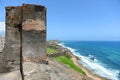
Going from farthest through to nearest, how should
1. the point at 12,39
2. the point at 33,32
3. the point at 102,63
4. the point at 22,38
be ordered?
the point at 102,63
the point at 12,39
the point at 22,38
the point at 33,32

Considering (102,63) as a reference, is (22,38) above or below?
above

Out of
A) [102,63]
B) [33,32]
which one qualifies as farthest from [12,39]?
[102,63]

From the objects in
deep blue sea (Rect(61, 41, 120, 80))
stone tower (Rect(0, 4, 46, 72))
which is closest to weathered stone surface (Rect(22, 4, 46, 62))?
stone tower (Rect(0, 4, 46, 72))

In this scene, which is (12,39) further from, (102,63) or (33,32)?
(102,63)

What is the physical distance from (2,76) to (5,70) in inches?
20.1

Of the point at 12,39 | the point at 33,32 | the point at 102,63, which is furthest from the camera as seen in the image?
the point at 102,63

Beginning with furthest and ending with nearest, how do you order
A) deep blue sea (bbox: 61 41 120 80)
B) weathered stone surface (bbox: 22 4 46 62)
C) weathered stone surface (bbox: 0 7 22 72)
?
deep blue sea (bbox: 61 41 120 80), weathered stone surface (bbox: 0 7 22 72), weathered stone surface (bbox: 22 4 46 62)

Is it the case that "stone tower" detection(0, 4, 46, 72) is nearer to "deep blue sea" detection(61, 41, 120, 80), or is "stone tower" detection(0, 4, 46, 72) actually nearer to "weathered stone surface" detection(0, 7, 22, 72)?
"weathered stone surface" detection(0, 7, 22, 72)

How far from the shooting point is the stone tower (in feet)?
30.1

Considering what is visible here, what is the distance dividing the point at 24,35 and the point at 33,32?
40 centimetres

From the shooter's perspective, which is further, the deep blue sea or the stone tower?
the deep blue sea

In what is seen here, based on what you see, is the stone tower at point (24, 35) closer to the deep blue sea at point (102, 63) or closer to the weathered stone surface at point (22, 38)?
the weathered stone surface at point (22, 38)

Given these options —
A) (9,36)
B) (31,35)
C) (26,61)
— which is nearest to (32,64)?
(26,61)

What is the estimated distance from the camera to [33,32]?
9.18 metres
